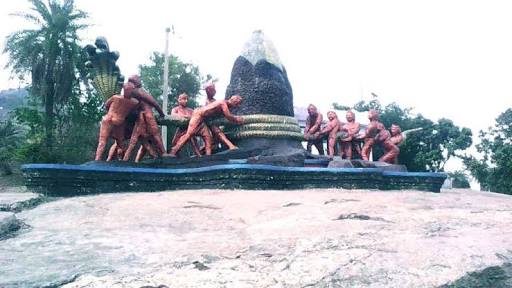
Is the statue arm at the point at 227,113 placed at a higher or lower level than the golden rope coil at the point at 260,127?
higher

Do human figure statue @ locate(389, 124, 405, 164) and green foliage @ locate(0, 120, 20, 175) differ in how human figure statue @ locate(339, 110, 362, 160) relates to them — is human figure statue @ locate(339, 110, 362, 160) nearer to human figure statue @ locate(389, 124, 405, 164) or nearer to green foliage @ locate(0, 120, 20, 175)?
human figure statue @ locate(389, 124, 405, 164)

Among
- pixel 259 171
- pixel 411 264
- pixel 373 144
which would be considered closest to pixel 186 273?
pixel 411 264

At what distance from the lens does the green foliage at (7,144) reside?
18.6 meters

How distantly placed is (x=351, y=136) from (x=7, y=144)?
1494 centimetres

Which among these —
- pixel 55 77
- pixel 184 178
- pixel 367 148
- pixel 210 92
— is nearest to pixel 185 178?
pixel 184 178

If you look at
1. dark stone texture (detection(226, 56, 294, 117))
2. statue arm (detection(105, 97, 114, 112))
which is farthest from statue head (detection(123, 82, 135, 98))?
dark stone texture (detection(226, 56, 294, 117))

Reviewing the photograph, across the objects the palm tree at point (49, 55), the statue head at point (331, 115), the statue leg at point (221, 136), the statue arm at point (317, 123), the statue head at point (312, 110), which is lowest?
the statue leg at point (221, 136)

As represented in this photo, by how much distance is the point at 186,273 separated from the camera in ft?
9.91

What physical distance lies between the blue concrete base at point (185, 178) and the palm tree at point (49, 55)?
43.3ft

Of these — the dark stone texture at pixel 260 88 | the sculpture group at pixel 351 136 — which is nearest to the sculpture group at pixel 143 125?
the dark stone texture at pixel 260 88

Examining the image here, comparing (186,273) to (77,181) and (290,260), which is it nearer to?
(290,260)

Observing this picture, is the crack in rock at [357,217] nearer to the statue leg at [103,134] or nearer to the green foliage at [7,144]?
the statue leg at [103,134]

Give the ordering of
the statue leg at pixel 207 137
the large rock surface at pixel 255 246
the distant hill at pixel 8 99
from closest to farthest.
Answer: the large rock surface at pixel 255 246, the statue leg at pixel 207 137, the distant hill at pixel 8 99

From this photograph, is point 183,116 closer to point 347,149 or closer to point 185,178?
point 185,178
